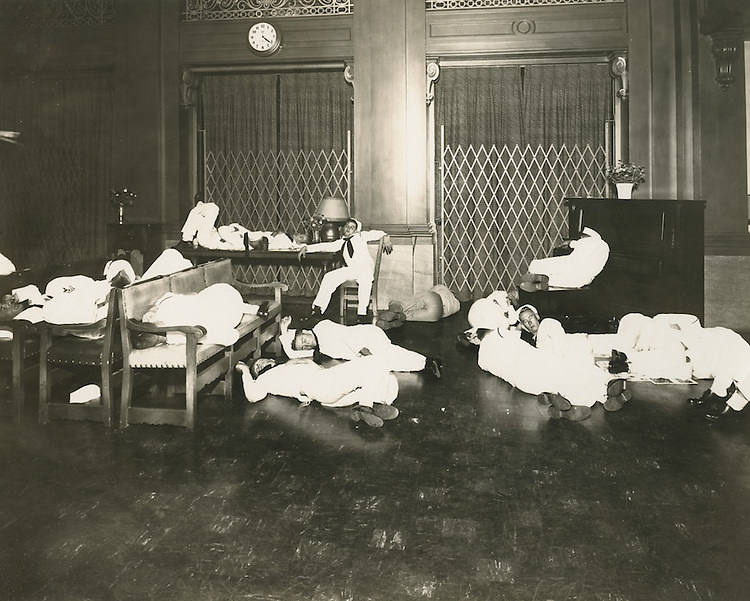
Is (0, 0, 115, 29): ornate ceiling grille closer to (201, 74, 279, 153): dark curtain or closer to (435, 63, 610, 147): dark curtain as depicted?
(201, 74, 279, 153): dark curtain

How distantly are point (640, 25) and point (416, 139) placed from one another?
2.69m

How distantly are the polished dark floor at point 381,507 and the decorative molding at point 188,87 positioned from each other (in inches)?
205

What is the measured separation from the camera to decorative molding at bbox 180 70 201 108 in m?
7.99

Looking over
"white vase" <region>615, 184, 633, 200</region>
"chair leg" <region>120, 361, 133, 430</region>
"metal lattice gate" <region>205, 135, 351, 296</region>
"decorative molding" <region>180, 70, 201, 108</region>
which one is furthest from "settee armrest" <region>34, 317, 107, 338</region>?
"white vase" <region>615, 184, 633, 200</region>

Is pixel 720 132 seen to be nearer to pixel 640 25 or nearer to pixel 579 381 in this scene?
pixel 640 25

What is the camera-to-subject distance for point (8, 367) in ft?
15.0

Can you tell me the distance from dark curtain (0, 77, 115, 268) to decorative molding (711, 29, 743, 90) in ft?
22.6

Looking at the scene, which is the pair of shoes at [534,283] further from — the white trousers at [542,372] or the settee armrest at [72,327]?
the settee armrest at [72,327]

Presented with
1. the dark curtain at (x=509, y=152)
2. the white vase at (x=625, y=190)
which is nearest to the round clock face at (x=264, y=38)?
the dark curtain at (x=509, y=152)

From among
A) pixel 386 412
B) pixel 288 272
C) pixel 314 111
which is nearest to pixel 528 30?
pixel 314 111

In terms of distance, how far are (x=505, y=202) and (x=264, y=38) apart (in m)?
3.39

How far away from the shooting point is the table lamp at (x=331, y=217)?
23.9 feet

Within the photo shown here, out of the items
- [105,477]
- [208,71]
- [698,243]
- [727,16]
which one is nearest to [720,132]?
[727,16]

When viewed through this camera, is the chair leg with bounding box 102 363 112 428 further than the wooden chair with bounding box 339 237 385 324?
No
